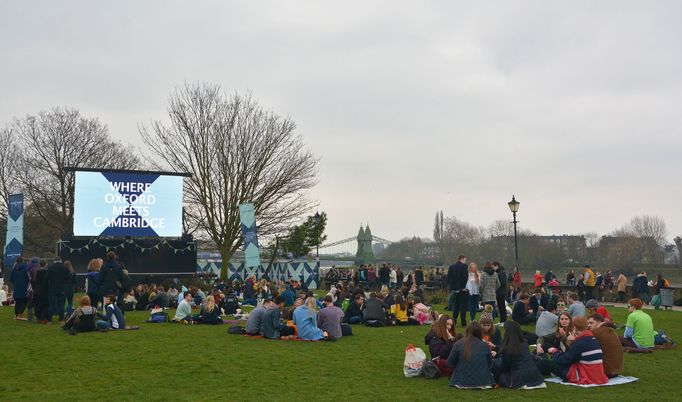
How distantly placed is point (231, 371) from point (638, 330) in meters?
7.80

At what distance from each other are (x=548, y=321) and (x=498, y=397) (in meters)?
4.65

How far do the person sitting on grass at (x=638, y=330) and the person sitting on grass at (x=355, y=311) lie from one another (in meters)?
7.64

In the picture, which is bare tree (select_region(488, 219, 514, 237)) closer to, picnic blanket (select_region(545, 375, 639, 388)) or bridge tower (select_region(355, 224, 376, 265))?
bridge tower (select_region(355, 224, 376, 265))

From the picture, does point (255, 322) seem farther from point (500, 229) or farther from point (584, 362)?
point (500, 229)

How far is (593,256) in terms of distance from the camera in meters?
106

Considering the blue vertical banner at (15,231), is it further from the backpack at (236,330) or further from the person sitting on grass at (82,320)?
the backpack at (236,330)

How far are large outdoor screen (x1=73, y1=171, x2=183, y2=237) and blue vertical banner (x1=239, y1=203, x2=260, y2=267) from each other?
5.07 meters

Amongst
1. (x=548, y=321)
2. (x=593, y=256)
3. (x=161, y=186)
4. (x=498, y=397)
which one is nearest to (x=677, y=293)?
(x=548, y=321)

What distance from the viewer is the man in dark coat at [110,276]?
57.5 ft

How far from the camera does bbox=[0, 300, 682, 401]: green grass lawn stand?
28.2 feet

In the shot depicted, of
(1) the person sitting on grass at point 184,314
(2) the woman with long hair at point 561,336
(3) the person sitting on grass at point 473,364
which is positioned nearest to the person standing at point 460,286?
(2) the woman with long hair at point 561,336

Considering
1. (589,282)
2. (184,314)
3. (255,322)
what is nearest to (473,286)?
(255,322)

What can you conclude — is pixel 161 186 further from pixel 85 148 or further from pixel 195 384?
pixel 195 384

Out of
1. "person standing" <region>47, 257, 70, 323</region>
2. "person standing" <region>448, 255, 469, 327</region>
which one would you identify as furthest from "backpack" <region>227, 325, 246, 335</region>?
"person standing" <region>448, 255, 469, 327</region>
